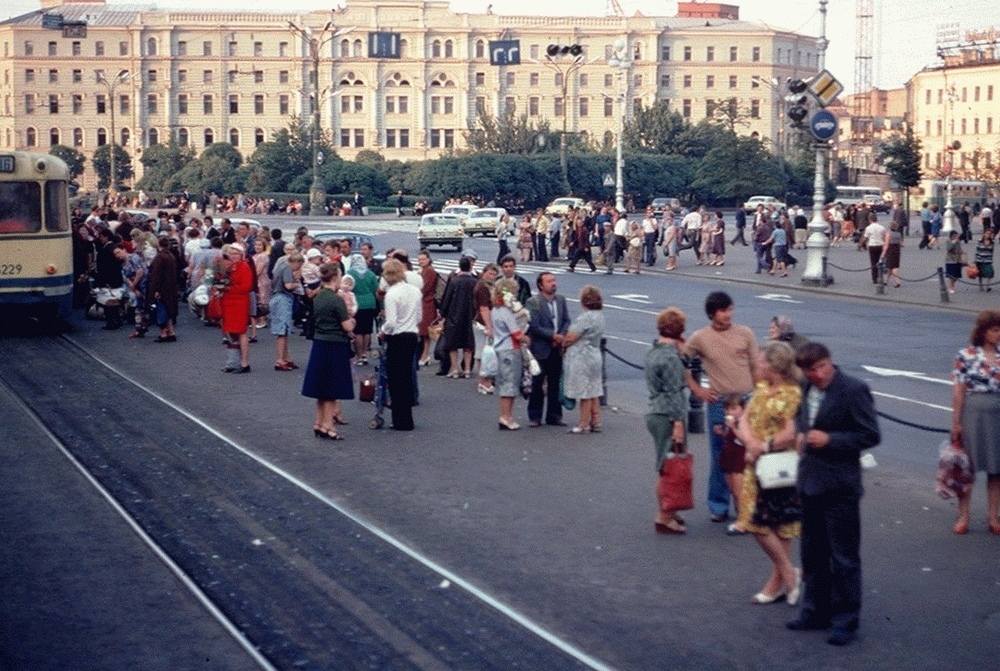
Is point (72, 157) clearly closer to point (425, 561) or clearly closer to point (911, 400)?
point (911, 400)

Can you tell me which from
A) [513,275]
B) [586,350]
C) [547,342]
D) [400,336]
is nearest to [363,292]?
[513,275]

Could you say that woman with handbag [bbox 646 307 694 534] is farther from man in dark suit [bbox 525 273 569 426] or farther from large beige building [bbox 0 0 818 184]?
large beige building [bbox 0 0 818 184]

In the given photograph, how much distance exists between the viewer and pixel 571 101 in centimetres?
13750

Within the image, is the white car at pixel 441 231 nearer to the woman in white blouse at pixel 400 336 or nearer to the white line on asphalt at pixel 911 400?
the white line on asphalt at pixel 911 400

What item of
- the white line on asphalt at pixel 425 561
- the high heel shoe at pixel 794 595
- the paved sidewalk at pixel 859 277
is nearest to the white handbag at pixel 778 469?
the high heel shoe at pixel 794 595

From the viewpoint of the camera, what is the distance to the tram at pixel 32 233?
24062 millimetres

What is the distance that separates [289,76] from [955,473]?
12435cm

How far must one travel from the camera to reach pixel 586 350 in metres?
14.6

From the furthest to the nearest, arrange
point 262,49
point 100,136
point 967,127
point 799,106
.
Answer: point 100,136, point 262,49, point 967,127, point 799,106

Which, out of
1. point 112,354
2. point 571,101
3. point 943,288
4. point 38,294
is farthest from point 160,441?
point 571,101

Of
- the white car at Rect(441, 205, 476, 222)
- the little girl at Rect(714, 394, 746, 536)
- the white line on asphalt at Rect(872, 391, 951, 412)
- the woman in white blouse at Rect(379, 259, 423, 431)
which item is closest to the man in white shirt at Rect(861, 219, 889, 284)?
the white line on asphalt at Rect(872, 391, 951, 412)

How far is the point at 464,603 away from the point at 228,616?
4.48 feet

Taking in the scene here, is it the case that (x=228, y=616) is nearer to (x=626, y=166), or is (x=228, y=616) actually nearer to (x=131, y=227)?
(x=131, y=227)

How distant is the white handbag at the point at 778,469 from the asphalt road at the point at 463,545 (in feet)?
2.55
